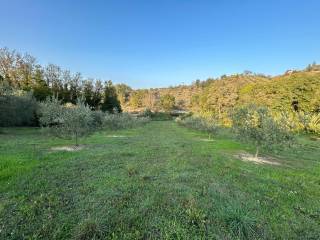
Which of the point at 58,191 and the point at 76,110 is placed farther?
the point at 76,110

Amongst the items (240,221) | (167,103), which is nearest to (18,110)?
(240,221)

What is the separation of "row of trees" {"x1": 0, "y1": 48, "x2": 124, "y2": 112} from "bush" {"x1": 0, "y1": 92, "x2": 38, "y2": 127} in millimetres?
5225

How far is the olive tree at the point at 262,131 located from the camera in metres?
12.2

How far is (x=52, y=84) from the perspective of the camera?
50.3m

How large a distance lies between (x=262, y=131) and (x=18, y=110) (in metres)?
33.3

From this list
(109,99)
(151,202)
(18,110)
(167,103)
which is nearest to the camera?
(151,202)

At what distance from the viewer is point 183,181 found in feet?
25.9

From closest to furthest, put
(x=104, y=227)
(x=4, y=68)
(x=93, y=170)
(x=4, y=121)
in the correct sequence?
1. (x=104, y=227)
2. (x=93, y=170)
3. (x=4, y=121)
4. (x=4, y=68)

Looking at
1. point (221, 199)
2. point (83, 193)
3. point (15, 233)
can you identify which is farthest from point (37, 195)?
point (221, 199)

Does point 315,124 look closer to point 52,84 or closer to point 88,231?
point 88,231

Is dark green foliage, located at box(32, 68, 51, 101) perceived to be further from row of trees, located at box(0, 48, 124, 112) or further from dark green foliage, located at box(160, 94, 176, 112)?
dark green foliage, located at box(160, 94, 176, 112)

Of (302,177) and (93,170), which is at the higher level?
(93,170)

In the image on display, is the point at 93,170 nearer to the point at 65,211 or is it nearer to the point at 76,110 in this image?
the point at 65,211

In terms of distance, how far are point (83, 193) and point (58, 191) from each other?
821 millimetres
